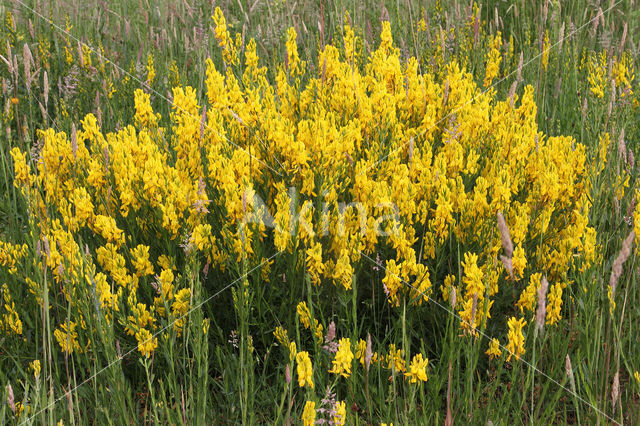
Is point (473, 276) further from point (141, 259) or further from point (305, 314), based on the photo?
point (141, 259)

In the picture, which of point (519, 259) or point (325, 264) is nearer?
point (519, 259)

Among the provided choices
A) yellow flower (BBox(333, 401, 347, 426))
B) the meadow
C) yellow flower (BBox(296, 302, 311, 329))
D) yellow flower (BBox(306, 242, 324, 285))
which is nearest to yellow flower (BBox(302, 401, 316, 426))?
yellow flower (BBox(333, 401, 347, 426))

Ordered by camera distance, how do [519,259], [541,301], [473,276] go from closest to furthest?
[541,301] < [473,276] < [519,259]

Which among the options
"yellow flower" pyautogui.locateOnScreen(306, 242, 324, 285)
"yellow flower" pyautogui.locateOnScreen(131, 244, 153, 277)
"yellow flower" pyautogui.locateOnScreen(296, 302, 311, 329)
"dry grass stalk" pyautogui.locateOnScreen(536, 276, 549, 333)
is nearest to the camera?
"dry grass stalk" pyautogui.locateOnScreen(536, 276, 549, 333)

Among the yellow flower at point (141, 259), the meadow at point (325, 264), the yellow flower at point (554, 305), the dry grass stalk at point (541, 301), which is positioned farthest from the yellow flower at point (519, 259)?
the yellow flower at point (141, 259)

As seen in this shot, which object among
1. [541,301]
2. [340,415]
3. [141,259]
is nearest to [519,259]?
[541,301]

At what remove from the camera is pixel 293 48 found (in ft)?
9.39

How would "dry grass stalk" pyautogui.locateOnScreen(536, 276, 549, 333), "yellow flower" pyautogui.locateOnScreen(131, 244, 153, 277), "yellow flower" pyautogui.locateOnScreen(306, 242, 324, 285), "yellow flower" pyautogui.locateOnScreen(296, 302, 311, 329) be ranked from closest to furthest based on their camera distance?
1. "dry grass stalk" pyautogui.locateOnScreen(536, 276, 549, 333)
2. "yellow flower" pyautogui.locateOnScreen(296, 302, 311, 329)
3. "yellow flower" pyautogui.locateOnScreen(306, 242, 324, 285)
4. "yellow flower" pyautogui.locateOnScreen(131, 244, 153, 277)

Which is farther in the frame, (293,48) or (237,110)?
(293,48)

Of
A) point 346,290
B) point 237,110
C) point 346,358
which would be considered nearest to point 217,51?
point 237,110

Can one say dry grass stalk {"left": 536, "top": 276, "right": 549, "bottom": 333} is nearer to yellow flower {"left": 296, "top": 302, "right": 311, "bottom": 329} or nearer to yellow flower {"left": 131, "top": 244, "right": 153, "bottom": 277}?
yellow flower {"left": 296, "top": 302, "right": 311, "bottom": 329}

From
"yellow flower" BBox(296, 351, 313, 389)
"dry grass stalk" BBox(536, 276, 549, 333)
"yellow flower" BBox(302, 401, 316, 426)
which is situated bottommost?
"yellow flower" BBox(302, 401, 316, 426)

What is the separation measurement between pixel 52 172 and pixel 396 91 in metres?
1.37

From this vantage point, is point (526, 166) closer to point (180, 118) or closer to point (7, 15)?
point (180, 118)
